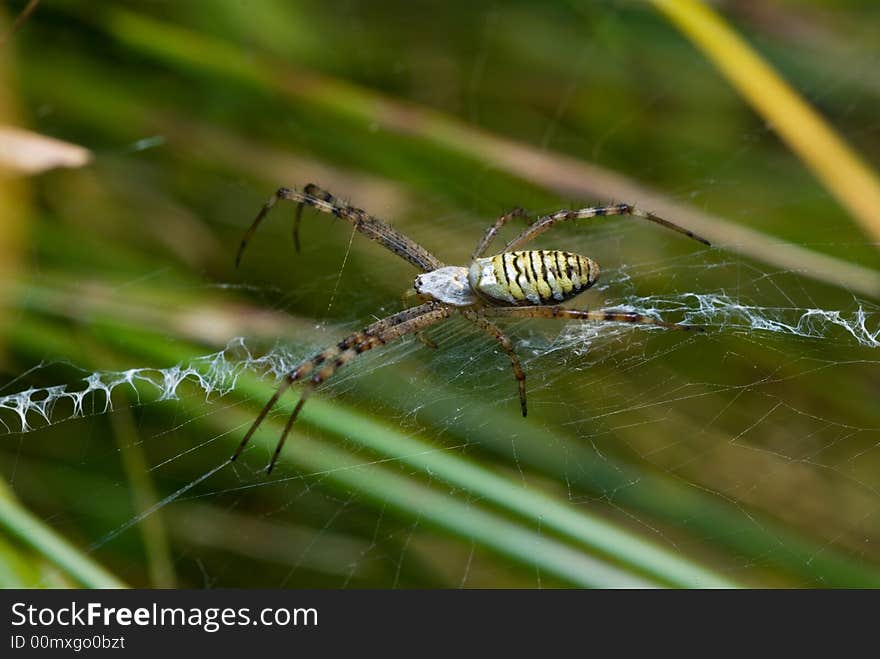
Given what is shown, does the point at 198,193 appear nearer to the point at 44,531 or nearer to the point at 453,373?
the point at 453,373

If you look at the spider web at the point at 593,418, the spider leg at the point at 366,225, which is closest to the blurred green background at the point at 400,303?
the spider web at the point at 593,418

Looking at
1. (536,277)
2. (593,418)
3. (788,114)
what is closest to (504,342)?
(536,277)

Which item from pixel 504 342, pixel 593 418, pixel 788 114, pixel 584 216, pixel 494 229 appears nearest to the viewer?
pixel 593 418

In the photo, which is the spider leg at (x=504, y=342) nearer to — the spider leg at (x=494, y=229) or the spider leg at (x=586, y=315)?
the spider leg at (x=586, y=315)

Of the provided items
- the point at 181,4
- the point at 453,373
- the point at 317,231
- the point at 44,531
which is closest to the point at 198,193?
the point at 317,231

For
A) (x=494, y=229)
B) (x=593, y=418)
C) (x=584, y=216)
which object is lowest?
(x=593, y=418)

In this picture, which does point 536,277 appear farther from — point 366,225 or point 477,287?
point 366,225
